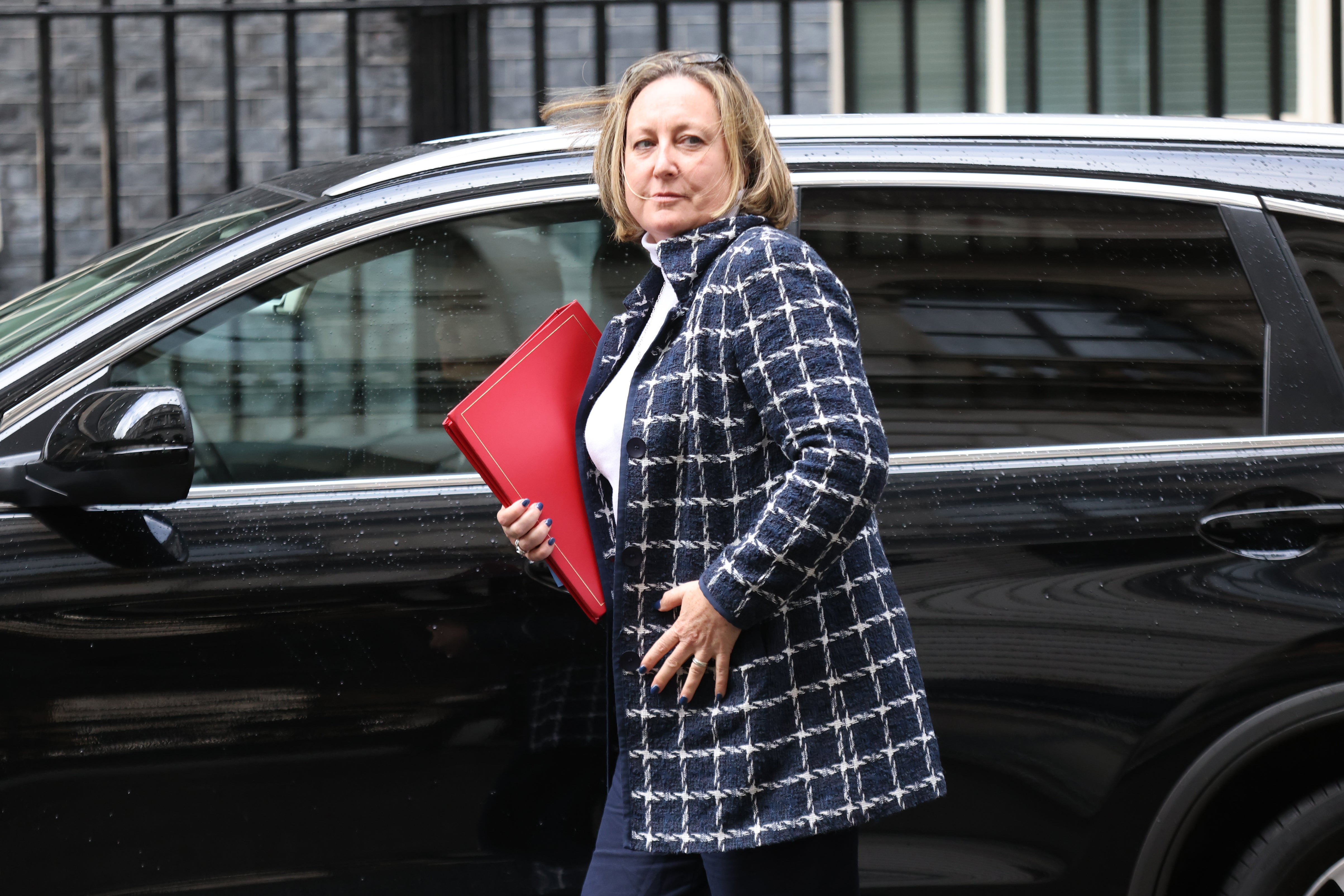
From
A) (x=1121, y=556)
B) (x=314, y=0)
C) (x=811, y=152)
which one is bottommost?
(x=1121, y=556)

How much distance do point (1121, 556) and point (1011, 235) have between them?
576 millimetres

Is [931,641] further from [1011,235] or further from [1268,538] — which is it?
[1011,235]

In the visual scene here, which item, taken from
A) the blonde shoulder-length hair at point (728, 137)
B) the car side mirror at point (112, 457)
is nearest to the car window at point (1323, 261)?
the blonde shoulder-length hair at point (728, 137)

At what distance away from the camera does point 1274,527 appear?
2113 millimetres

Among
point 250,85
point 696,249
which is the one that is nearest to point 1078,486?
point 696,249

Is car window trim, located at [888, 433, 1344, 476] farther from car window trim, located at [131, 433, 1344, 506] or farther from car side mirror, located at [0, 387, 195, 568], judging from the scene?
car side mirror, located at [0, 387, 195, 568]

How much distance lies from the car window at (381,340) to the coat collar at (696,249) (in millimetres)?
638

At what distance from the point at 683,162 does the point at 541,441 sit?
1.34 ft

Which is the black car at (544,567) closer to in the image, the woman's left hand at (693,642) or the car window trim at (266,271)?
the car window trim at (266,271)

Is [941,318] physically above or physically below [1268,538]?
above

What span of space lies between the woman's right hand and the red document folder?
0.03 feet

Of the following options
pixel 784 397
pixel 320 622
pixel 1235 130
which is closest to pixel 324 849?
pixel 320 622

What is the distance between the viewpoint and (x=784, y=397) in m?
1.48

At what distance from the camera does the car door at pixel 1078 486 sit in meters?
2.09
